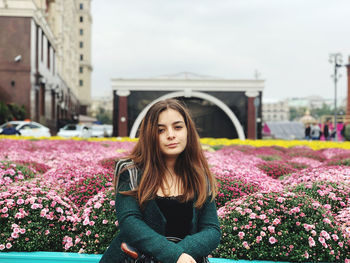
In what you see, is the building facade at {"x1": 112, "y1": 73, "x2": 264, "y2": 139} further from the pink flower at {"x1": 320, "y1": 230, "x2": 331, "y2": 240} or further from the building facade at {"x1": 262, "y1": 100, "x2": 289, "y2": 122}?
the building facade at {"x1": 262, "y1": 100, "x2": 289, "y2": 122}

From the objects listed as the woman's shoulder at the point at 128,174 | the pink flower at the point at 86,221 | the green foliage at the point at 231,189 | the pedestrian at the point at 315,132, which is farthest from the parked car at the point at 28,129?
the woman's shoulder at the point at 128,174

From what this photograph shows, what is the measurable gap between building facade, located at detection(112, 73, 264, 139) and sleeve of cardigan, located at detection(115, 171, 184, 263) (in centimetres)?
2570

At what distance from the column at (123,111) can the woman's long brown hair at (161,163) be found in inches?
1028

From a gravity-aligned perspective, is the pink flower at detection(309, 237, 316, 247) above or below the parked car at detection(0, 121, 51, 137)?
below

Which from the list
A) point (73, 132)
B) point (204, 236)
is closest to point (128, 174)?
point (204, 236)

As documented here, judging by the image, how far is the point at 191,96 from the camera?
29734 mm

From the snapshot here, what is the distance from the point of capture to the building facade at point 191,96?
28516mm

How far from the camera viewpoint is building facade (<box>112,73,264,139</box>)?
2852cm

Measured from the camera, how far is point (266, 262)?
330 centimetres

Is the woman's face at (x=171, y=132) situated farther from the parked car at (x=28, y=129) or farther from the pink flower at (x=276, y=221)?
the parked car at (x=28, y=129)

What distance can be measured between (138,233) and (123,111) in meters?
26.5

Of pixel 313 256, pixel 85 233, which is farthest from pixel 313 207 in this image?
pixel 85 233

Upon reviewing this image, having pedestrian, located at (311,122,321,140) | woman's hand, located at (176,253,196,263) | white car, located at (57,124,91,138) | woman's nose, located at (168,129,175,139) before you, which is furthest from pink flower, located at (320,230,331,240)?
white car, located at (57,124,91,138)

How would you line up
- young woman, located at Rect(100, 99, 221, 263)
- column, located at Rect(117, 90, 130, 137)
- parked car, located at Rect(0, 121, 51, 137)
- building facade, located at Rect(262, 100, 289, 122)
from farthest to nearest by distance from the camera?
1. building facade, located at Rect(262, 100, 289, 122)
2. column, located at Rect(117, 90, 130, 137)
3. parked car, located at Rect(0, 121, 51, 137)
4. young woman, located at Rect(100, 99, 221, 263)
